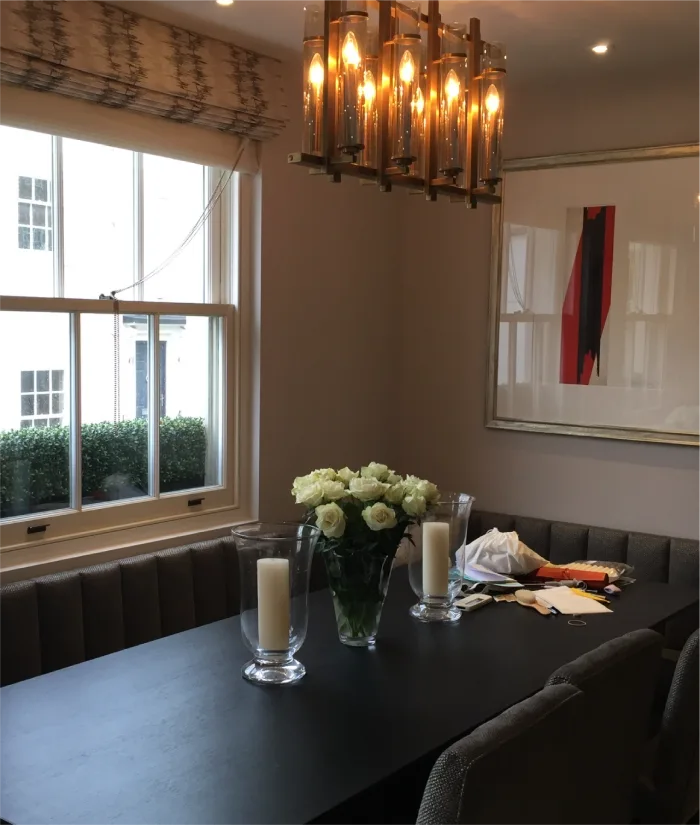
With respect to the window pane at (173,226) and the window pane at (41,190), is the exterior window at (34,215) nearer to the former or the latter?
the window pane at (41,190)

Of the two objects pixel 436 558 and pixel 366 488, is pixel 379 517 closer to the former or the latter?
pixel 366 488

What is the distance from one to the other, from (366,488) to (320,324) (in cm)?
160

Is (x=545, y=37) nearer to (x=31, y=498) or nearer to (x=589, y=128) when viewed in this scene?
(x=589, y=128)

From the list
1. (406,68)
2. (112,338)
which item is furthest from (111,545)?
(406,68)

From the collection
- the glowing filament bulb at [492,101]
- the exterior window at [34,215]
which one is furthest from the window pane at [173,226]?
the glowing filament bulb at [492,101]

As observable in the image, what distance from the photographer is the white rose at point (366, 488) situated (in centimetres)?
196

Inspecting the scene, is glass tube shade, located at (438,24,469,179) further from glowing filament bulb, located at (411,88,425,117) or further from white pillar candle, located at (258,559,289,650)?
white pillar candle, located at (258,559,289,650)

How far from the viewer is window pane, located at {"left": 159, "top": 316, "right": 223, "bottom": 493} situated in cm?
303

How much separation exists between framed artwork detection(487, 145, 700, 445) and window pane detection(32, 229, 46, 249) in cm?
175

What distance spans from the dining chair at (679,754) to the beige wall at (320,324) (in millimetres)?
1757

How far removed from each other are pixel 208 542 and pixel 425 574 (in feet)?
2.84

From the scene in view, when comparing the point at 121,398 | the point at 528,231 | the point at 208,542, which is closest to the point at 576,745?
the point at 208,542

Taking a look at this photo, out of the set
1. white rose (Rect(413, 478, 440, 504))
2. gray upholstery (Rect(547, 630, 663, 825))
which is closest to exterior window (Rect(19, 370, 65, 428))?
white rose (Rect(413, 478, 440, 504))

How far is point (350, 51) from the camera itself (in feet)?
6.04
